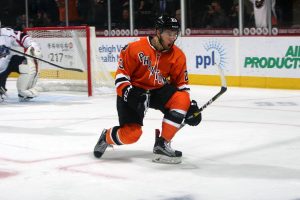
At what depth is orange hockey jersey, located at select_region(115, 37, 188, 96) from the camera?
4477 mm

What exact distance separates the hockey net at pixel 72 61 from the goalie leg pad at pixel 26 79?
2.31 feet

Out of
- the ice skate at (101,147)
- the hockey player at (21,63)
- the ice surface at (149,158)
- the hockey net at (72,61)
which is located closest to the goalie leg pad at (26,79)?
the hockey player at (21,63)

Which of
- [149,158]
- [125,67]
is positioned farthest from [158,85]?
[149,158]

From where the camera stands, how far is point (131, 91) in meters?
4.37

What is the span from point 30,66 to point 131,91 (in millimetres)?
4575

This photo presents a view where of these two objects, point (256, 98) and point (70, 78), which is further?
point (70, 78)

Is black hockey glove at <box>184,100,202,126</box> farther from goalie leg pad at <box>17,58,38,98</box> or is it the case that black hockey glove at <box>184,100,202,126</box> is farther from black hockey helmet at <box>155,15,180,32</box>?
goalie leg pad at <box>17,58,38,98</box>

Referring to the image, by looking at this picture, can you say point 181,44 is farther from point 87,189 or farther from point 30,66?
point 87,189

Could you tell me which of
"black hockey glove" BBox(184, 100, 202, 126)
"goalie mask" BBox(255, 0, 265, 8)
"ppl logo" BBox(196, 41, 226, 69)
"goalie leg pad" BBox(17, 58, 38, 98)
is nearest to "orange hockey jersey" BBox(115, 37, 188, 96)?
"black hockey glove" BBox(184, 100, 202, 126)

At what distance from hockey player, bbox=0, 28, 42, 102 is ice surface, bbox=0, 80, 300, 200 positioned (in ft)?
2.91

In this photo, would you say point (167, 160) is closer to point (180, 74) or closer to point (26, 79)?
point (180, 74)

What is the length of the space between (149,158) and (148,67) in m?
0.62

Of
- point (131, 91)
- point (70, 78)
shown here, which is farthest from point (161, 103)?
point (70, 78)

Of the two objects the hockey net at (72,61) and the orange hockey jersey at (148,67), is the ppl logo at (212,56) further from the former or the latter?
the orange hockey jersey at (148,67)
